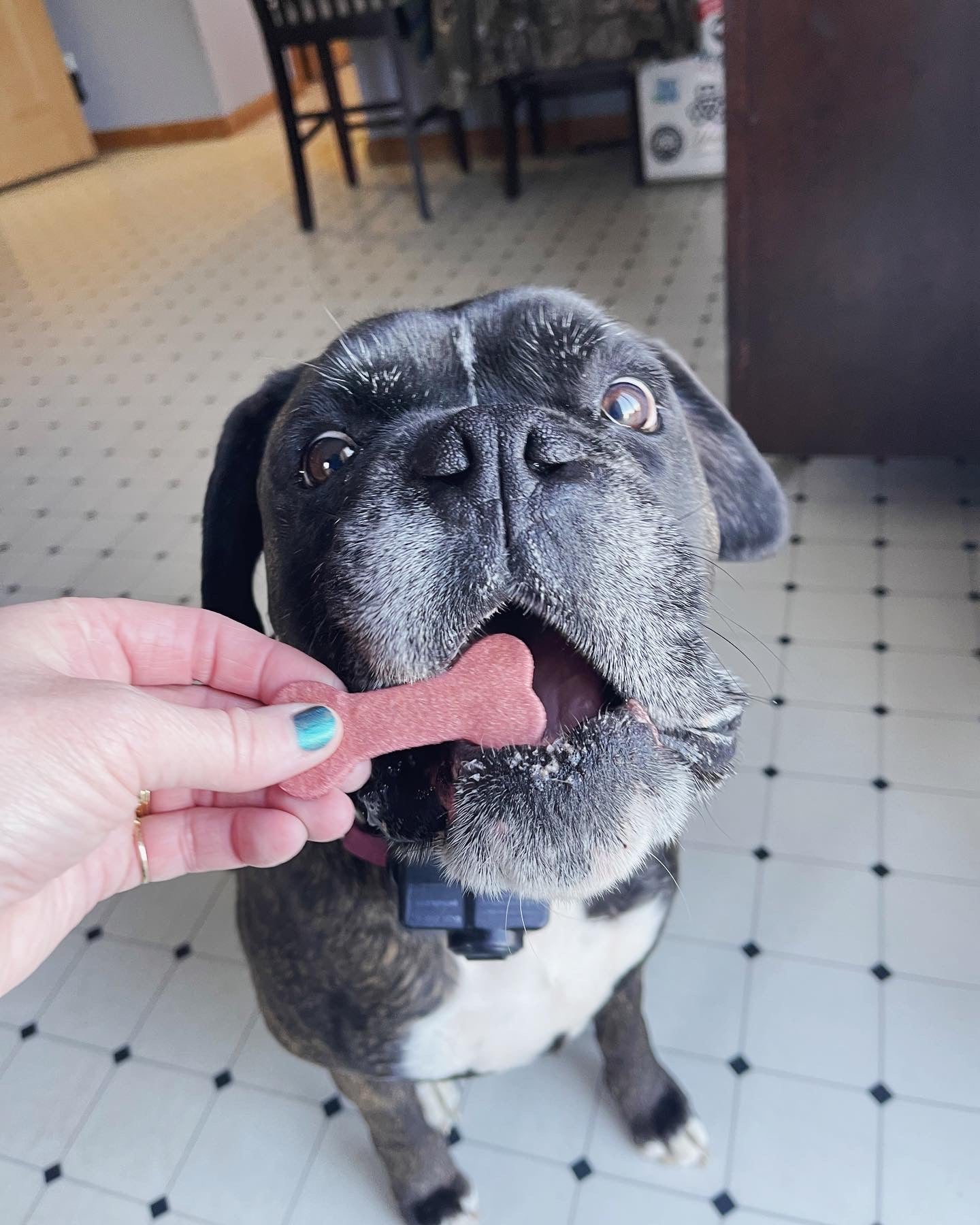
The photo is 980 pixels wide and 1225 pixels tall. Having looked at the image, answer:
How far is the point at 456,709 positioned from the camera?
0.71 meters

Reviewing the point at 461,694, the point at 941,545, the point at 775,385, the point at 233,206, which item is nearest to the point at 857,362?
the point at 775,385

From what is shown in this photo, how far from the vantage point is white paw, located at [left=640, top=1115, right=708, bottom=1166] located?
1374 mm

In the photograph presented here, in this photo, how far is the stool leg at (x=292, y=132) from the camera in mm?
4590

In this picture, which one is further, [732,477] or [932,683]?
[932,683]

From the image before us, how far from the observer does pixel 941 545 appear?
235 cm

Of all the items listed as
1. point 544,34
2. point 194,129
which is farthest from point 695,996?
point 194,129

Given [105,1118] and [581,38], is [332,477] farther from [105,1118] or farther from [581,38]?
[581,38]

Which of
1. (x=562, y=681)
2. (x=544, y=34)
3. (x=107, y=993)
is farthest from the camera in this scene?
(x=544, y=34)

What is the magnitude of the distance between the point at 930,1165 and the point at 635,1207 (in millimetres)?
441

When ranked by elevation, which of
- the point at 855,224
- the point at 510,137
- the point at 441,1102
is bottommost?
the point at 441,1102

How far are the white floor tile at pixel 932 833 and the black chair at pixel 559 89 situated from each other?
382cm

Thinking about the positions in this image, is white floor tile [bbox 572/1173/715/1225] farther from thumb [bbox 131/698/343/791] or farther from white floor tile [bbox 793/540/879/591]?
white floor tile [bbox 793/540/879/591]

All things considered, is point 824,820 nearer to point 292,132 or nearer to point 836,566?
point 836,566

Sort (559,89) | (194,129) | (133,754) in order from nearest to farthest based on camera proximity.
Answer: (133,754) < (559,89) < (194,129)
